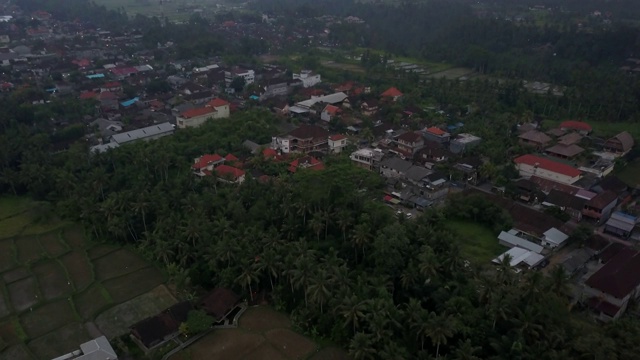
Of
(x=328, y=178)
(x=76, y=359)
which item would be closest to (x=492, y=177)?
(x=328, y=178)

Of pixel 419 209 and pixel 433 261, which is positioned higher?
pixel 433 261

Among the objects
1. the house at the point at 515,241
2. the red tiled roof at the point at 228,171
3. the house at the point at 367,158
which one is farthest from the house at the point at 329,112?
the house at the point at 515,241

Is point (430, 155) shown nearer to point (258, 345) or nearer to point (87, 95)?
point (258, 345)

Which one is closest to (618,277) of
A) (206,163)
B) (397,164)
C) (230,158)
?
(397,164)

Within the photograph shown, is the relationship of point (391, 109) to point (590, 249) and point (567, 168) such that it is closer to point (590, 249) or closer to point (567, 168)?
point (567, 168)

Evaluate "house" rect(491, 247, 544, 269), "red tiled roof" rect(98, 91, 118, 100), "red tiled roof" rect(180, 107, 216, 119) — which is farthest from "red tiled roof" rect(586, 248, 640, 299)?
"red tiled roof" rect(98, 91, 118, 100)

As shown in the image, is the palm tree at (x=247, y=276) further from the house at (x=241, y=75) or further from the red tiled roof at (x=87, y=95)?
the house at (x=241, y=75)

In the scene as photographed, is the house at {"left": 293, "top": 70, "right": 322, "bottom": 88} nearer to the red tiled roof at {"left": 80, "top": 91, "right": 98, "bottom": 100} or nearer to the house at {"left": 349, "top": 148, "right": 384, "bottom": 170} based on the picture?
the red tiled roof at {"left": 80, "top": 91, "right": 98, "bottom": 100}
